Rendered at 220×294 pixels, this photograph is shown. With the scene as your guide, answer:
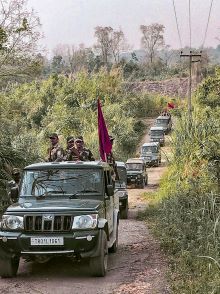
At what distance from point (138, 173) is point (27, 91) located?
4498 centimetres

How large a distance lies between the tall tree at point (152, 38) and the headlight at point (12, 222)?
4293 inches

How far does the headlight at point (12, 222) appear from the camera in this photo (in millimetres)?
8258

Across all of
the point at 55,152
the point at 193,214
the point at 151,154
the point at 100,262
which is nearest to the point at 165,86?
the point at 151,154

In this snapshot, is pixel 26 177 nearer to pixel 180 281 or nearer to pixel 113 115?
pixel 180 281

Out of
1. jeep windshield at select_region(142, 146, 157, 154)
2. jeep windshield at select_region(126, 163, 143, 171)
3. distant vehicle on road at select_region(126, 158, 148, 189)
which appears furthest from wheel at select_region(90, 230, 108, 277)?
jeep windshield at select_region(142, 146, 157, 154)

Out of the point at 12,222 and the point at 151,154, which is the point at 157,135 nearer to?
the point at 151,154

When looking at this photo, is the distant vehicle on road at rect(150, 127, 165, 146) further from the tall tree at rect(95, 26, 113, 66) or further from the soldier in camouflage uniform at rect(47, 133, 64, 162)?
the tall tree at rect(95, 26, 113, 66)

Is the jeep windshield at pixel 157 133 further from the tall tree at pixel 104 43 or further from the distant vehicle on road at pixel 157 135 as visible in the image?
the tall tree at pixel 104 43

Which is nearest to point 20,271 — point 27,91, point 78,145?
point 78,145

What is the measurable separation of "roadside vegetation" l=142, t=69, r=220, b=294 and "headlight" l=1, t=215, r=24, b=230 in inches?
97.9

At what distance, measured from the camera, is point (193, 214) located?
10555 millimetres

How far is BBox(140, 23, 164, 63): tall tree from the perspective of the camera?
11600 cm

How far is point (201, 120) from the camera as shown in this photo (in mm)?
19078

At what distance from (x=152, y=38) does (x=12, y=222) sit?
113 metres
